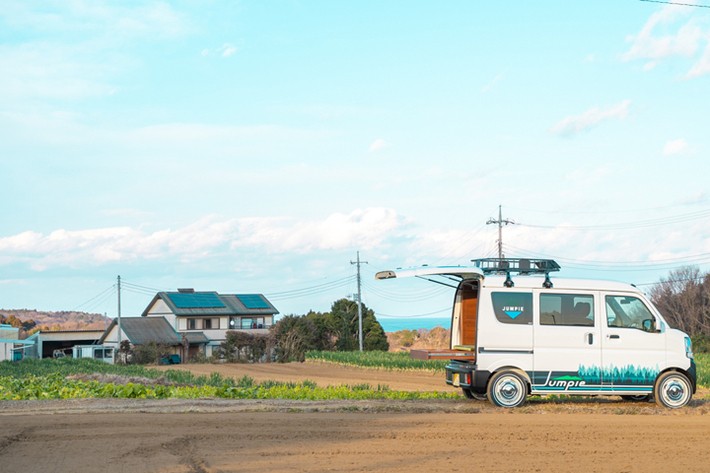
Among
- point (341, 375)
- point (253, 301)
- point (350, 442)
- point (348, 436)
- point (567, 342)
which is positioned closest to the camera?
point (350, 442)

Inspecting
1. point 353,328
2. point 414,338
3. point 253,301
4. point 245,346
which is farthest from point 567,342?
point 414,338

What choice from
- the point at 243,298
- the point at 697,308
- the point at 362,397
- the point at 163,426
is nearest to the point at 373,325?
the point at 243,298

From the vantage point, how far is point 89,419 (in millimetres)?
13469

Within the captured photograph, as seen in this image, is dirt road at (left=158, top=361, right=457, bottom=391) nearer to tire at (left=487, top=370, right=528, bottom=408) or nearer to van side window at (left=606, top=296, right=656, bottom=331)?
tire at (left=487, top=370, right=528, bottom=408)

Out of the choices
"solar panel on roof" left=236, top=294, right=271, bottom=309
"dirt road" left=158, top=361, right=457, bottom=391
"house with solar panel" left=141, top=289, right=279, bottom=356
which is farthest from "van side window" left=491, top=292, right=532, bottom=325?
"solar panel on roof" left=236, top=294, right=271, bottom=309

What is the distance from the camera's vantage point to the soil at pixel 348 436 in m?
9.95

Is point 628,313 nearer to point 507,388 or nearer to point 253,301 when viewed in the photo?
point 507,388

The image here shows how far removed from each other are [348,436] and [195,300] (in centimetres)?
6661

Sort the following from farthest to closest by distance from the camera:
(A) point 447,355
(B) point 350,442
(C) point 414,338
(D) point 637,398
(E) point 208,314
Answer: (C) point 414,338, (E) point 208,314, (D) point 637,398, (A) point 447,355, (B) point 350,442

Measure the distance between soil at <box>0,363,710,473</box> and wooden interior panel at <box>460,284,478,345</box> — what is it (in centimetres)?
122

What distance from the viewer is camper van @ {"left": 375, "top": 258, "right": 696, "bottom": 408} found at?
48.4 ft

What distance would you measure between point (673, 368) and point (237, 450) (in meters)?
8.27

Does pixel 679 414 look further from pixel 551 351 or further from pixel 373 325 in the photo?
pixel 373 325

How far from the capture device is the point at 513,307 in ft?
48.7
